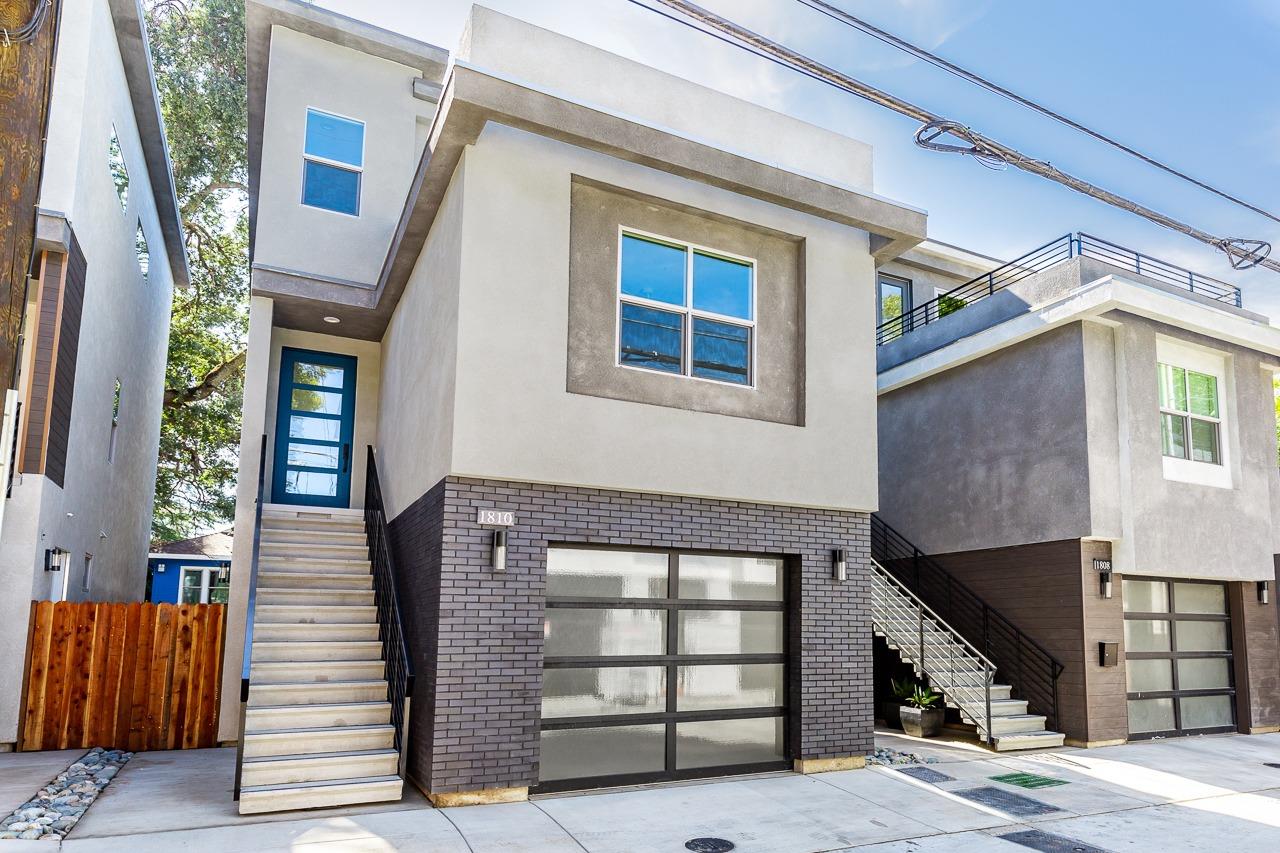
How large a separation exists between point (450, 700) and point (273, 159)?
7.90 metres

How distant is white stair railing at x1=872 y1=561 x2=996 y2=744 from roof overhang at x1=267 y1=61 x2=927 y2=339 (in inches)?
206

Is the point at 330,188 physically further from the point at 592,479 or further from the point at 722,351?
the point at 592,479

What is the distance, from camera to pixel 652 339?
28.1 ft

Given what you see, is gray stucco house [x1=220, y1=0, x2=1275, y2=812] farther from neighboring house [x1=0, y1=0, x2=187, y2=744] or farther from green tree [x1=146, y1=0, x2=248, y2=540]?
green tree [x1=146, y1=0, x2=248, y2=540]

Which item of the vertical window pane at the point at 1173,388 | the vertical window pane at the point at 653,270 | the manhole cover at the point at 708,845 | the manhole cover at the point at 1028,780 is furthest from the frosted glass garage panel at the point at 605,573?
the vertical window pane at the point at 1173,388

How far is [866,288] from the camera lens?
973 cm

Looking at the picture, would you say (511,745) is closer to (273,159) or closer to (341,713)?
(341,713)

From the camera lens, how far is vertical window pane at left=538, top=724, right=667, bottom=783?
762 centimetres

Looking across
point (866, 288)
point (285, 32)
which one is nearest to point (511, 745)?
point (866, 288)

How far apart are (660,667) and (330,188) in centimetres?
783

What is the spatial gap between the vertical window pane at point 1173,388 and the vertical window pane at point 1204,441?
360mm

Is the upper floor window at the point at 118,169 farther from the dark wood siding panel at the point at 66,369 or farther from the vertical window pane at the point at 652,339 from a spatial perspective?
the vertical window pane at the point at 652,339

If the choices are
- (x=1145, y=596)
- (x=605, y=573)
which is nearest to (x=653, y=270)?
(x=605, y=573)

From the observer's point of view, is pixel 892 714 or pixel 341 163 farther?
pixel 892 714
